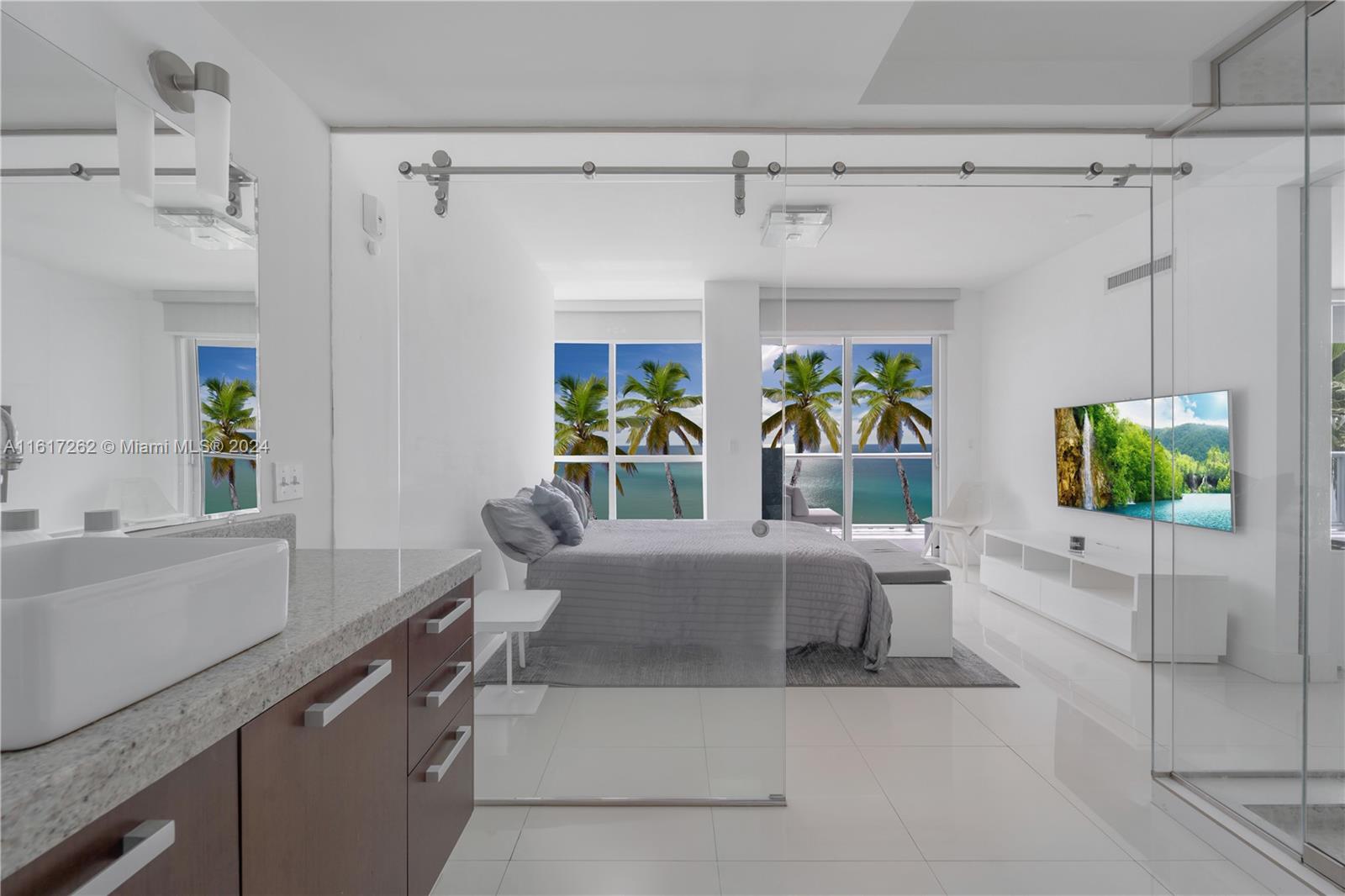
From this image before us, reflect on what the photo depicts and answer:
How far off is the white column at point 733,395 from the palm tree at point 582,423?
0.38 meters

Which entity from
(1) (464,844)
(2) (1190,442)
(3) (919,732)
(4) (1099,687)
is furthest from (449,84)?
(4) (1099,687)

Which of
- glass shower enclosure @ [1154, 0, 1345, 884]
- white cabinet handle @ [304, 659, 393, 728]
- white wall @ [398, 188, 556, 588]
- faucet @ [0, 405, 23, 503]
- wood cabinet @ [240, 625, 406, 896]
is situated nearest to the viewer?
wood cabinet @ [240, 625, 406, 896]

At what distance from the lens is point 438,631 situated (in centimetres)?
152

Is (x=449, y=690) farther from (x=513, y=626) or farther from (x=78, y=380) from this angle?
(x=78, y=380)

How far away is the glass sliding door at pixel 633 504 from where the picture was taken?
2.32 meters

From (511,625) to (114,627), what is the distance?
165 centimetres

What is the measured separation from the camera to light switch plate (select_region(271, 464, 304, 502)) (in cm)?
204

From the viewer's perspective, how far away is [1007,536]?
17.2 ft

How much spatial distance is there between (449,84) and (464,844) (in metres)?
2.48

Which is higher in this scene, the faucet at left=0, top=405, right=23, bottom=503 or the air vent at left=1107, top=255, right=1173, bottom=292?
the air vent at left=1107, top=255, right=1173, bottom=292

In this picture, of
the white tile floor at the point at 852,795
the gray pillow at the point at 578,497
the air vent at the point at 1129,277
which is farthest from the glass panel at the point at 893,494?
the gray pillow at the point at 578,497

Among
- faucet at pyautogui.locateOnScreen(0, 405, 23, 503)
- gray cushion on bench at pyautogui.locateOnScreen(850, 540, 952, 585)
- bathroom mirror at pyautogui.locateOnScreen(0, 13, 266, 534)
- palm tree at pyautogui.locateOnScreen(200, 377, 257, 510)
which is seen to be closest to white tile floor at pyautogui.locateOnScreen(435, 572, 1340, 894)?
gray cushion on bench at pyautogui.locateOnScreen(850, 540, 952, 585)

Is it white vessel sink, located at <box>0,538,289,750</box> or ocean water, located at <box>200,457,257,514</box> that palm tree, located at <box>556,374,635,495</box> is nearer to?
ocean water, located at <box>200,457,257,514</box>

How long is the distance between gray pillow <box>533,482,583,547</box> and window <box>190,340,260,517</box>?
A: 0.87 m
